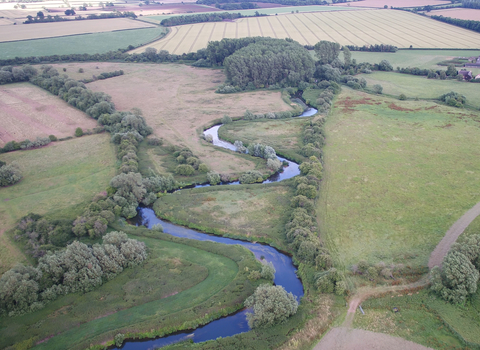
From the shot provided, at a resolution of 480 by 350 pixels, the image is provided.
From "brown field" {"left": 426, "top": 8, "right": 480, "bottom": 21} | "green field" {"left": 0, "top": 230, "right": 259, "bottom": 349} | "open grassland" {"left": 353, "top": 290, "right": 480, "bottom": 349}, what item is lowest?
"green field" {"left": 0, "top": 230, "right": 259, "bottom": 349}

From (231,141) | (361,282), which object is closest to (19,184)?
(231,141)

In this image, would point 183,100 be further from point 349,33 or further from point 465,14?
point 465,14

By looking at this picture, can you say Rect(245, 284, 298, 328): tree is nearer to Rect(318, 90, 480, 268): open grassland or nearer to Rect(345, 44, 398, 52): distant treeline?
Rect(318, 90, 480, 268): open grassland

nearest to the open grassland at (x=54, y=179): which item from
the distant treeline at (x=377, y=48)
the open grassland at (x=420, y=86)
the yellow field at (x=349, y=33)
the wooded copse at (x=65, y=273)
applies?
the wooded copse at (x=65, y=273)

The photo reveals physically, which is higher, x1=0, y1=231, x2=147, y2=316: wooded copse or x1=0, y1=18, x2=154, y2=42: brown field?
x1=0, y1=18, x2=154, y2=42: brown field

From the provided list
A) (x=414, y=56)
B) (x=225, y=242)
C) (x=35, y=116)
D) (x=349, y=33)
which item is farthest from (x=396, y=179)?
(x=349, y=33)

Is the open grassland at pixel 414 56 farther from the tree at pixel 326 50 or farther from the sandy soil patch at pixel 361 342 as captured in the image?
the sandy soil patch at pixel 361 342

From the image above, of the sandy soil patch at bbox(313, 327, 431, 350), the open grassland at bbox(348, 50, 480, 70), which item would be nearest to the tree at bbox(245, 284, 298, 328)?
the sandy soil patch at bbox(313, 327, 431, 350)
